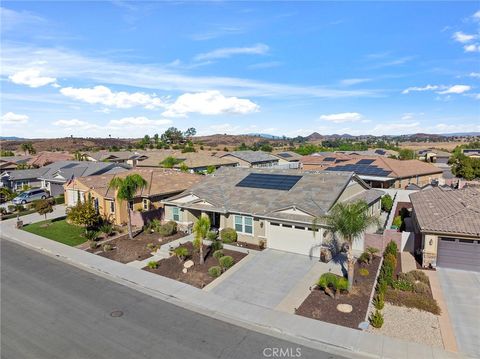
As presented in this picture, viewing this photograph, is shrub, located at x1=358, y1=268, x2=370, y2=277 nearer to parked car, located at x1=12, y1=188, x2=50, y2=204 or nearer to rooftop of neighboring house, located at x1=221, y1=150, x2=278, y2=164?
A: parked car, located at x1=12, y1=188, x2=50, y2=204

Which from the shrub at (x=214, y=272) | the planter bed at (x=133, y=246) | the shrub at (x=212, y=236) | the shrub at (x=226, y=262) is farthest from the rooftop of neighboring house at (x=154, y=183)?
the shrub at (x=214, y=272)

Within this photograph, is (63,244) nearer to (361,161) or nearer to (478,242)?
(478,242)

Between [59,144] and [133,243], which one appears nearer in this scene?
[133,243]

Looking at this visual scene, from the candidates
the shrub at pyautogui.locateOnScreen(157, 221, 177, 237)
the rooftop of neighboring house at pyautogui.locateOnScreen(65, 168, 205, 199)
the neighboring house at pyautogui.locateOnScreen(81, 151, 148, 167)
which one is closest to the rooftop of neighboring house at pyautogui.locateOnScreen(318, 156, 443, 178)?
→ the rooftop of neighboring house at pyautogui.locateOnScreen(65, 168, 205, 199)

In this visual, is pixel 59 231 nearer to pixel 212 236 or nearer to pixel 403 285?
pixel 212 236

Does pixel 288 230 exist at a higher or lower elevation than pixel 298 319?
higher

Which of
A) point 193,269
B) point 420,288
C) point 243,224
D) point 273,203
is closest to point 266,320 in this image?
point 193,269

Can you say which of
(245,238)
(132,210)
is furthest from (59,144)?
(245,238)
